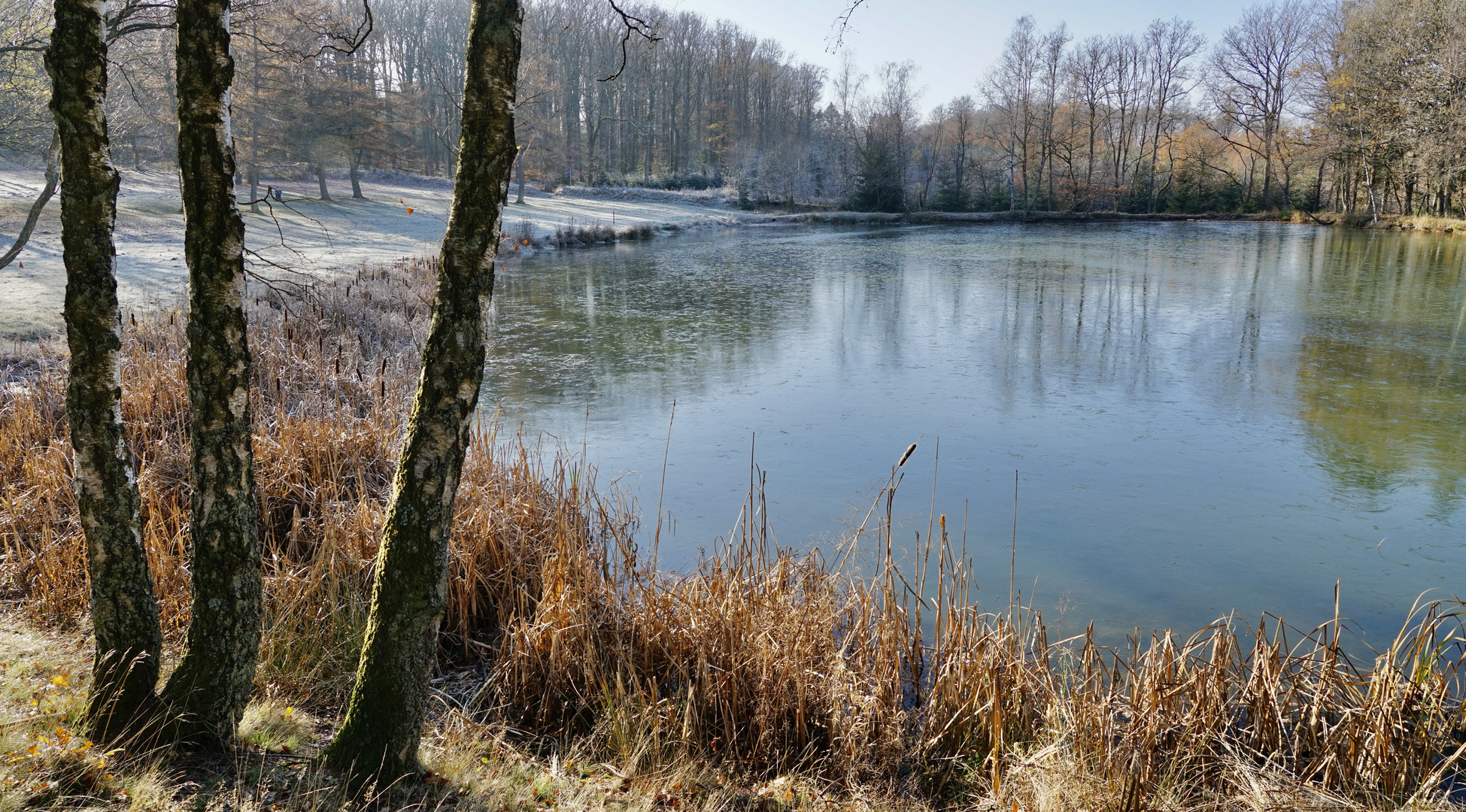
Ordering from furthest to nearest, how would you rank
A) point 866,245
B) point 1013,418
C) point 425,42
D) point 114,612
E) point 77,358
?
point 425,42 < point 866,245 < point 1013,418 < point 114,612 < point 77,358

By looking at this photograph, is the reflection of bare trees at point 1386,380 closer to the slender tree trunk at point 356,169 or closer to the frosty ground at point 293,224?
the frosty ground at point 293,224

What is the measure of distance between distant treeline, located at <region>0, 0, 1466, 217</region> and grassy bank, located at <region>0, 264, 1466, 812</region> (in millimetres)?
20859

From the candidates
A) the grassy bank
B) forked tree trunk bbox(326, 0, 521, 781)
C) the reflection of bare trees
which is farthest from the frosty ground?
the reflection of bare trees

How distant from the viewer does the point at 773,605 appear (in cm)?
397

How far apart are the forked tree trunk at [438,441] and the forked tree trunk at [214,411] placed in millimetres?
387

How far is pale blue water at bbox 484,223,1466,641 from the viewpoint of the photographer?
5.74 m

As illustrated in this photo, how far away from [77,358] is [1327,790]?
4.27 metres

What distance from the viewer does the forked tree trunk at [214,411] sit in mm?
2389

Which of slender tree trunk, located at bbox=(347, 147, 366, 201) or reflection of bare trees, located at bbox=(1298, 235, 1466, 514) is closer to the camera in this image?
reflection of bare trees, located at bbox=(1298, 235, 1466, 514)

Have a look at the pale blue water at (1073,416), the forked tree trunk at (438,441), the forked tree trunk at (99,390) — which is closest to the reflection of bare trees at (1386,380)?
the pale blue water at (1073,416)

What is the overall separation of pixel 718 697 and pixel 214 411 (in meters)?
2.16

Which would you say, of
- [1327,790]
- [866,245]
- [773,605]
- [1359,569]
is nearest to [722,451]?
[773,605]

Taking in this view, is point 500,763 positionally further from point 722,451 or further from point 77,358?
point 722,451

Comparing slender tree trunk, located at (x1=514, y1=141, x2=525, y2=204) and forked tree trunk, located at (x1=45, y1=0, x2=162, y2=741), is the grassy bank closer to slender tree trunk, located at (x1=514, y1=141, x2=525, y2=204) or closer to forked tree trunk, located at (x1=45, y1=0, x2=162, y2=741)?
forked tree trunk, located at (x1=45, y1=0, x2=162, y2=741)
